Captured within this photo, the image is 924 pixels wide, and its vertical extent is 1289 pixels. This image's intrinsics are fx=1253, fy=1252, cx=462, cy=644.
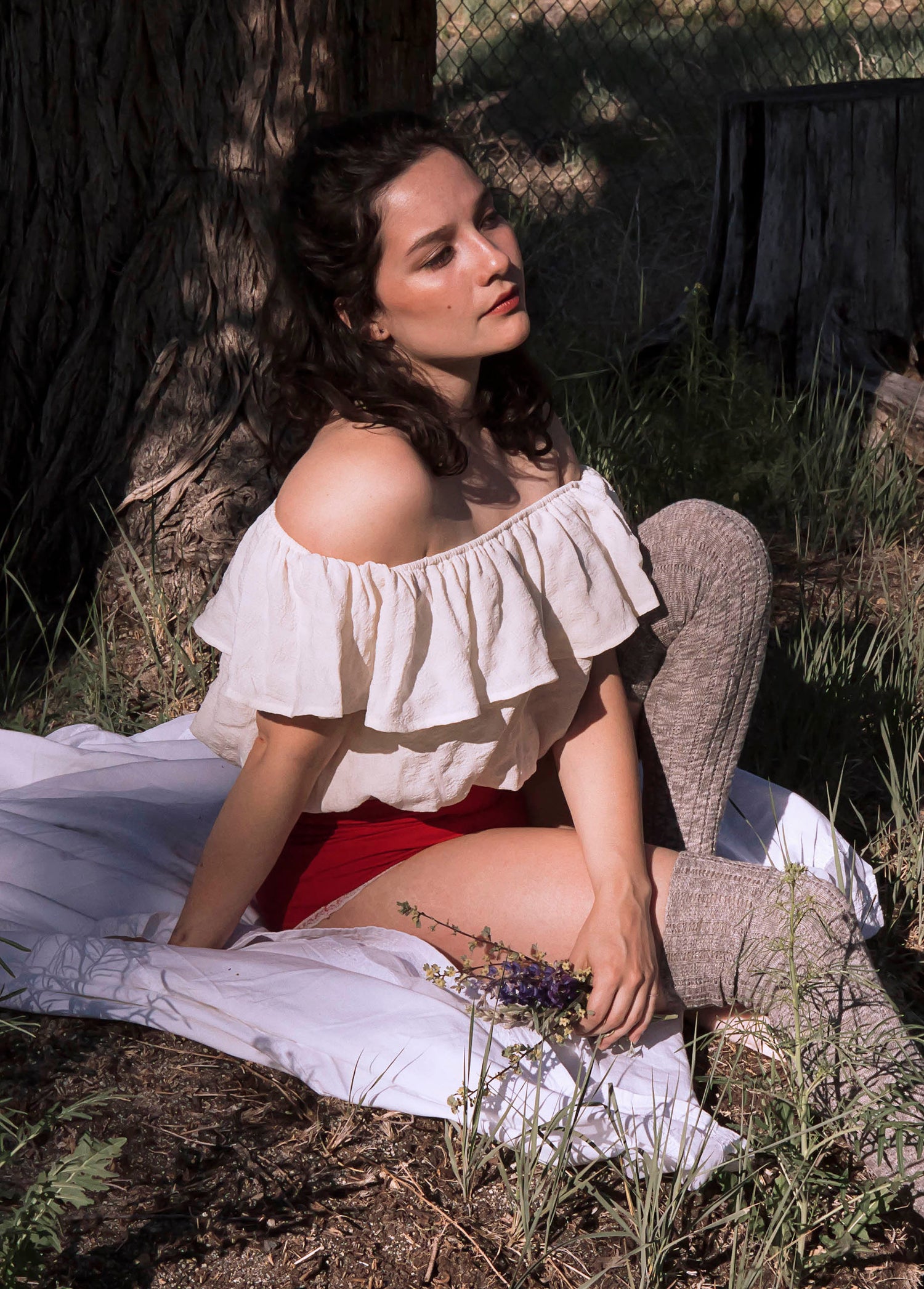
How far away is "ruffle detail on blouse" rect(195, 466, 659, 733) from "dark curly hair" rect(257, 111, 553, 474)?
18 centimetres

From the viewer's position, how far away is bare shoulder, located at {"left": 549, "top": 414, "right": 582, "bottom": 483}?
214cm

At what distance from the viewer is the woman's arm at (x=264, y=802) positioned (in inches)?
70.4

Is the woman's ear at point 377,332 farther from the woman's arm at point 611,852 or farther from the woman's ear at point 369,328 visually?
the woman's arm at point 611,852

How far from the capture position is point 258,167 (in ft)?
9.29

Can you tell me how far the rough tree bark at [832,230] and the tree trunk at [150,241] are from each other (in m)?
1.46

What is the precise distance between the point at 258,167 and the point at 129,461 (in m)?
0.77

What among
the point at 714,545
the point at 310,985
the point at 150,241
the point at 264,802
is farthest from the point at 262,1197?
the point at 150,241

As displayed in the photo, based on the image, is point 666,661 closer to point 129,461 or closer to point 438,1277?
point 438,1277

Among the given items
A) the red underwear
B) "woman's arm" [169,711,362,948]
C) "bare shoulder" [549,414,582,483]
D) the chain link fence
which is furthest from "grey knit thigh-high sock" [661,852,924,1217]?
the chain link fence

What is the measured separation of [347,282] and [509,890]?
3.05 ft

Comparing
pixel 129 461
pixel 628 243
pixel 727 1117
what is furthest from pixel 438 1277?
pixel 628 243

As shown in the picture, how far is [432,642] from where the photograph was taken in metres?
1.80

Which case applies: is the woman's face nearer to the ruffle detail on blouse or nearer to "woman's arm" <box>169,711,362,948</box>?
the ruffle detail on blouse

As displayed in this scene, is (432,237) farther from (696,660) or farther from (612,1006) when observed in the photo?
(612,1006)
